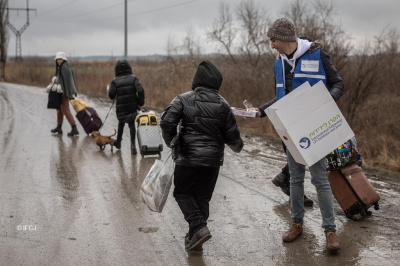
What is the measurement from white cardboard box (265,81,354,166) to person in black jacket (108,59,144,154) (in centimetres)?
581

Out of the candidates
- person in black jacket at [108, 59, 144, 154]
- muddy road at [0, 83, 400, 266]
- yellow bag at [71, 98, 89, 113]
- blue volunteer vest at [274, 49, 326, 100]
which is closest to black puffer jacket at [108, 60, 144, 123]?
person in black jacket at [108, 59, 144, 154]

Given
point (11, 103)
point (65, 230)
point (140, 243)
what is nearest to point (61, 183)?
point (65, 230)

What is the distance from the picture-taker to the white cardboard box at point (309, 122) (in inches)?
191

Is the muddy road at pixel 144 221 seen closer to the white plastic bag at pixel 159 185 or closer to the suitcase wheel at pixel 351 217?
the suitcase wheel at pixel 351 217

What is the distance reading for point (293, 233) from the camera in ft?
17.8

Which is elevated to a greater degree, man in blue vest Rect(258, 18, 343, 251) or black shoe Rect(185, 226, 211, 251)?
man in blue vest Rect(258, 18, 343, 251)

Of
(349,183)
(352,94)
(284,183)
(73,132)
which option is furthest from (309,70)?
(352,94)

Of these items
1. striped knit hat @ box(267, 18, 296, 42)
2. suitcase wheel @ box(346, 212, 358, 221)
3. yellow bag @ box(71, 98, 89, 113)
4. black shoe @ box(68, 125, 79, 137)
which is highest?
striped knit hat @ box(267, 18, 296, 42)

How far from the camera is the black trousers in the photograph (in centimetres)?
520

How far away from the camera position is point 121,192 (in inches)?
295

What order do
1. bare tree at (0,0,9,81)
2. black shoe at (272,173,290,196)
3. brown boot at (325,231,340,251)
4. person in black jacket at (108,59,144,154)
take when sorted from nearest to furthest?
brown boot at (325,231,340,251) → black shoe at (272,173,290,196) → person in black jacket at (108,59,144,154) → bare tree at (0,0,9,81)

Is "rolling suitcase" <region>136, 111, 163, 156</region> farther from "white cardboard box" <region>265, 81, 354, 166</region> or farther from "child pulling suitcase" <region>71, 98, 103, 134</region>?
"white cardboard box" <region>265, 81, 354, 166</region>

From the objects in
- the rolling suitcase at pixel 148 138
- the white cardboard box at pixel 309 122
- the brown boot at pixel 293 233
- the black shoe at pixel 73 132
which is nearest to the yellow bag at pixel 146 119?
the rolling suitcase at pixel 148 138

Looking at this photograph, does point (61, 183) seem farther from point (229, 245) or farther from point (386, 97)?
point (386, 97)
